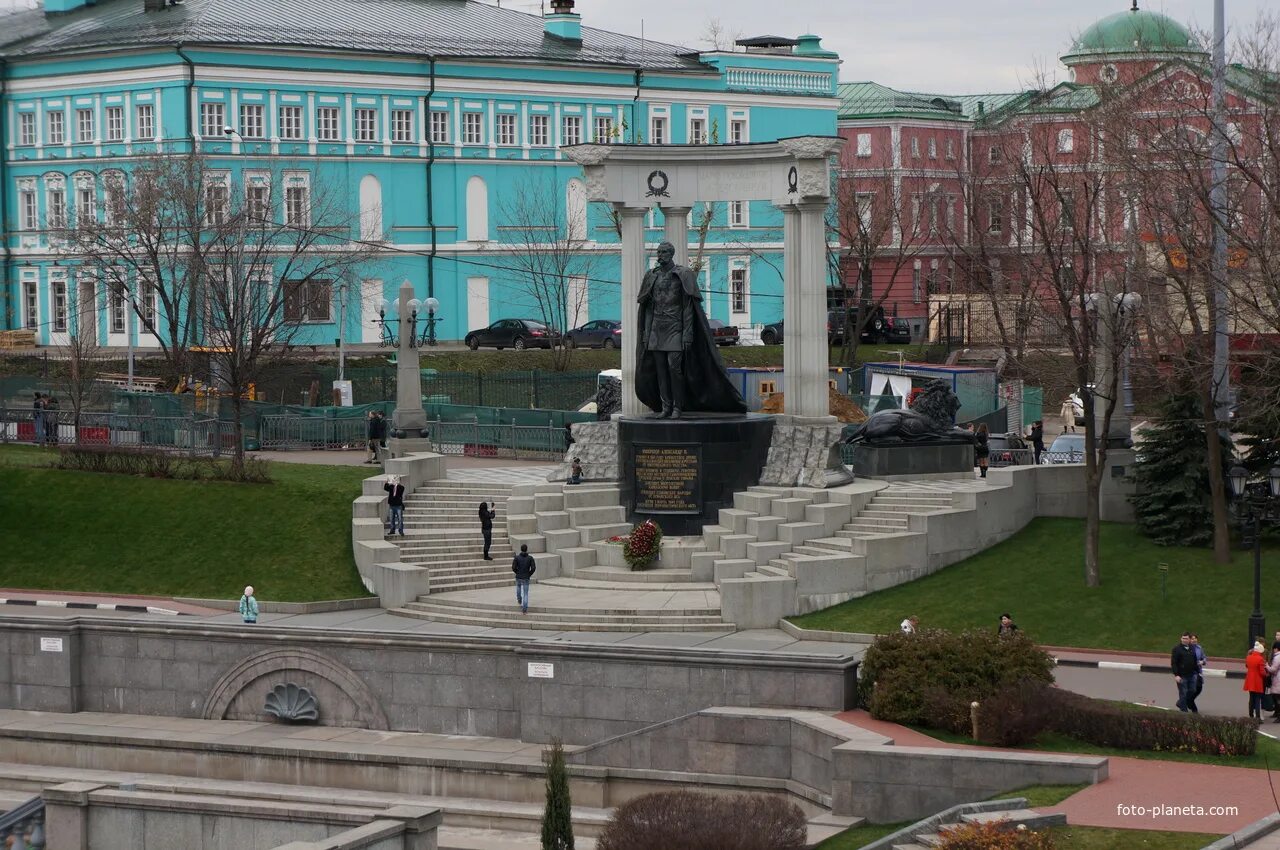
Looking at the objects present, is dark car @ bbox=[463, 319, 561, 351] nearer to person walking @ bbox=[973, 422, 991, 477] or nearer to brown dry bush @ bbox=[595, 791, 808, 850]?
person walking @ bbox=[973, 422, 991, 477]

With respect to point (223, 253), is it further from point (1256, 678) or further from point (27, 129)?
point (1256, 678)

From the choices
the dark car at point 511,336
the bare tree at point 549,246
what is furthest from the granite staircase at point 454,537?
the bare tree at point 549,246

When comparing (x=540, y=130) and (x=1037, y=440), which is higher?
(x=540, y=130)

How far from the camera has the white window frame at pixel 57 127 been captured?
72.8 m

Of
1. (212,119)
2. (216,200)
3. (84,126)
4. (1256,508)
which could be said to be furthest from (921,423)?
(84,126)

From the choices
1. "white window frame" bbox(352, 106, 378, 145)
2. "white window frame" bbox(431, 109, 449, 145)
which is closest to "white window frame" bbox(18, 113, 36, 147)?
"white window frame" bbox(352, 106, 378, 145)

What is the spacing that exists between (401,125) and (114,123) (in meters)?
10.2

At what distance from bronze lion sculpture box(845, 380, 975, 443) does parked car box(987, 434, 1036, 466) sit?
2.75 meters

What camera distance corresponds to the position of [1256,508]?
2897 centimetres

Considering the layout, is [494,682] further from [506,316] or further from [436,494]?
[506,316]

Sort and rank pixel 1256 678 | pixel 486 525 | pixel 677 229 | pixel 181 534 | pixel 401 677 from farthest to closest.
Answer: pixel 677 229
pixel 181 534
pixel 486 525
pixel 401 677
pixel 1256 678

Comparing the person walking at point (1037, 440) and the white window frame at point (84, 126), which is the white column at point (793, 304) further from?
the white window frame at point (84, 126)

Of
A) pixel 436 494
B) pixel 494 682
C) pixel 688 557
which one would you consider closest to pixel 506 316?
pixel 436 494

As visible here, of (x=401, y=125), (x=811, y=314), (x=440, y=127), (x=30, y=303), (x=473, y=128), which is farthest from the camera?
(x=473, y=128)
